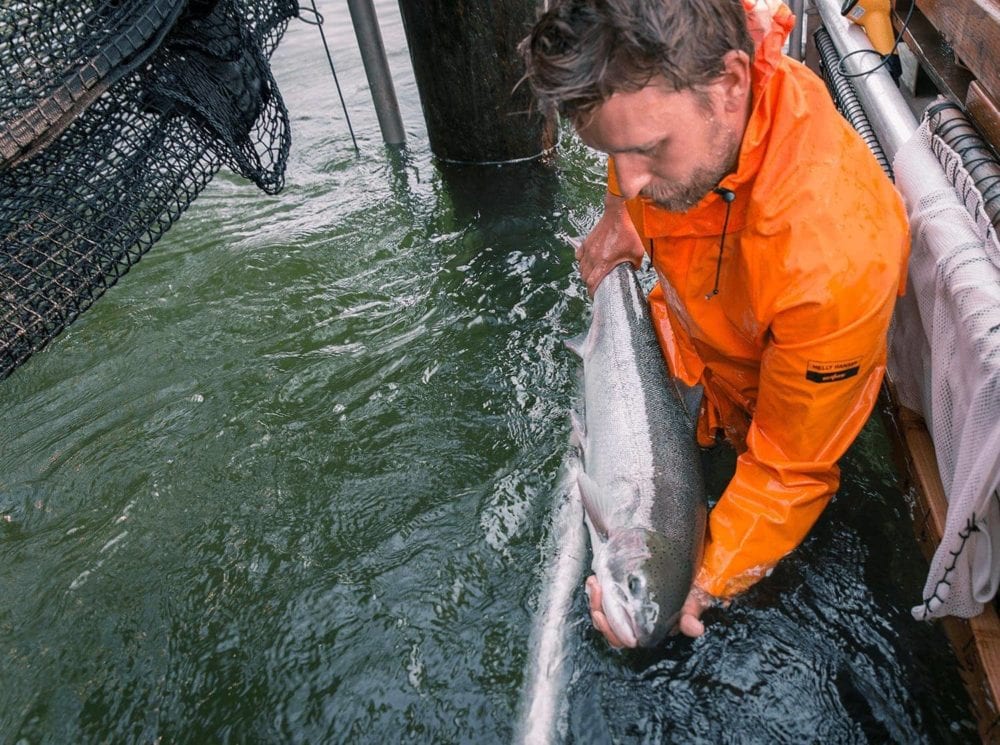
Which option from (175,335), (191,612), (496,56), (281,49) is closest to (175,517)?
(191,612)

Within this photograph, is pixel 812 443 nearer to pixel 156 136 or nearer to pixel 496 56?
pixel 156 136

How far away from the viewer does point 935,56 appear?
4215 millimetres

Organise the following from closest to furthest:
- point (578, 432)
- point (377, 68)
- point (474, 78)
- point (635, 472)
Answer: point (635, 472) → point (578, 432) → point (474, 78) → point (377, 68)

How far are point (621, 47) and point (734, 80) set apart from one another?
0.44 metres

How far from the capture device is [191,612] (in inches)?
136

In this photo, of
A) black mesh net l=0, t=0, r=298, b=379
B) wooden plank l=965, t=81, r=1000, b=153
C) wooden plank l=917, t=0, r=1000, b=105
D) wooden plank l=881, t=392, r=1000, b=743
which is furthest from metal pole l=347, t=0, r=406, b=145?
wooden plank l=881, t=392, r=1000, b=743

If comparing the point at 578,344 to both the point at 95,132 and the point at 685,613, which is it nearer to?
the point at 685,613

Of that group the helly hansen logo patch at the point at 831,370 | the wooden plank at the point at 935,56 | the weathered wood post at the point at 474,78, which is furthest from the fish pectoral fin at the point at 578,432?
the weathered wood post at the point at 474,78

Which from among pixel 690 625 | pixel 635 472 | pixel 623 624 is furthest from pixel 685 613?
pixel 635 472

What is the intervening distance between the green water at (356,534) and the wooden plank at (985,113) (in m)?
1.44

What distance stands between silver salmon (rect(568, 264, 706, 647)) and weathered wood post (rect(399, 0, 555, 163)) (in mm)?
2303

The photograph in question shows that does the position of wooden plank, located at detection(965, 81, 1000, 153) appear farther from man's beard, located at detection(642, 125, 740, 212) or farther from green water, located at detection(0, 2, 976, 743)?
green water, located at detection(0, 2, 976, 743)

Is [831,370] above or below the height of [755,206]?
below

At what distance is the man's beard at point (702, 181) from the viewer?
2.52m
